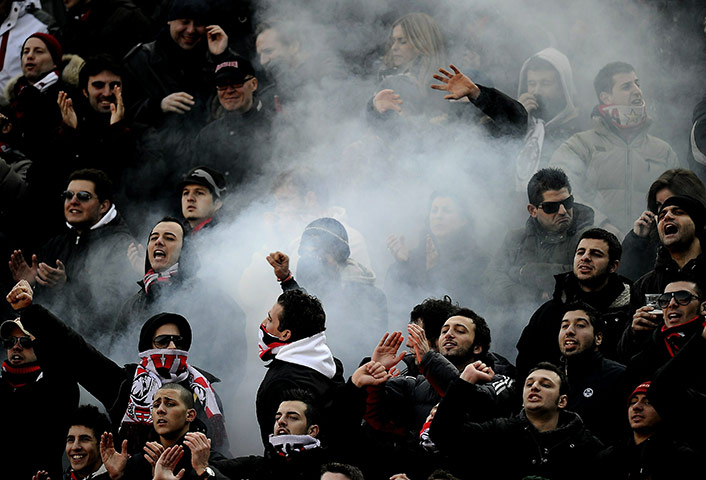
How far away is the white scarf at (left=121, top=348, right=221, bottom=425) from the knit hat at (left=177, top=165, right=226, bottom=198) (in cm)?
180

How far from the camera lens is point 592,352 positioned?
6.27 meters

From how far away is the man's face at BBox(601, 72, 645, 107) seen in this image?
26.6ft

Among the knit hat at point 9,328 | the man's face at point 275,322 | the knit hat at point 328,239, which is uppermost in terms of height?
the knit hat at point 328,239

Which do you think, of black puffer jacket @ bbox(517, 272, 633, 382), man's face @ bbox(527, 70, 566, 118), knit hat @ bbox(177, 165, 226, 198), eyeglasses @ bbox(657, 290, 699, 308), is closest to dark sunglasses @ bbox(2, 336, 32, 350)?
knit hat @ bbox(177, 165, 226, 198)

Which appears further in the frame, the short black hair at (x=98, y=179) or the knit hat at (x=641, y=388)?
the short black hair at (x=98, y=179)

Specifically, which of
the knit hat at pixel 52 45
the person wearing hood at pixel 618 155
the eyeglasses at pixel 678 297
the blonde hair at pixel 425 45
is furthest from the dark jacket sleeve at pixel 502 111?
the knit hat at pixel 52 45

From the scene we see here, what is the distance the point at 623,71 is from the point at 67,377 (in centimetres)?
390

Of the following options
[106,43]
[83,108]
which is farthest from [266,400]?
[106,43]

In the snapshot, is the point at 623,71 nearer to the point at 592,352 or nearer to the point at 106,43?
the point at 592,352

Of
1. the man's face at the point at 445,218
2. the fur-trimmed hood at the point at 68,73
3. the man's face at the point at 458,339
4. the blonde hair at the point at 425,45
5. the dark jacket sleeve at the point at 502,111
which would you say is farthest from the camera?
the fur-trimmed hood at the point at 68,73

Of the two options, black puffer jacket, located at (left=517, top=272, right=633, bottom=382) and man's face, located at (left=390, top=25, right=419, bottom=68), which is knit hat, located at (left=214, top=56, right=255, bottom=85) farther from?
black puffer jacket, located at (left=517, top=272, right=633, bottom=382)

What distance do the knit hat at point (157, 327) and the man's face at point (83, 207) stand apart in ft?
5.48

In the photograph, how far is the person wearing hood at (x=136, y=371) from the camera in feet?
22.0

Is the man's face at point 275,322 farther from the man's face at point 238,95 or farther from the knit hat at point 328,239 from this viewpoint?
the man's face at point 238,95
